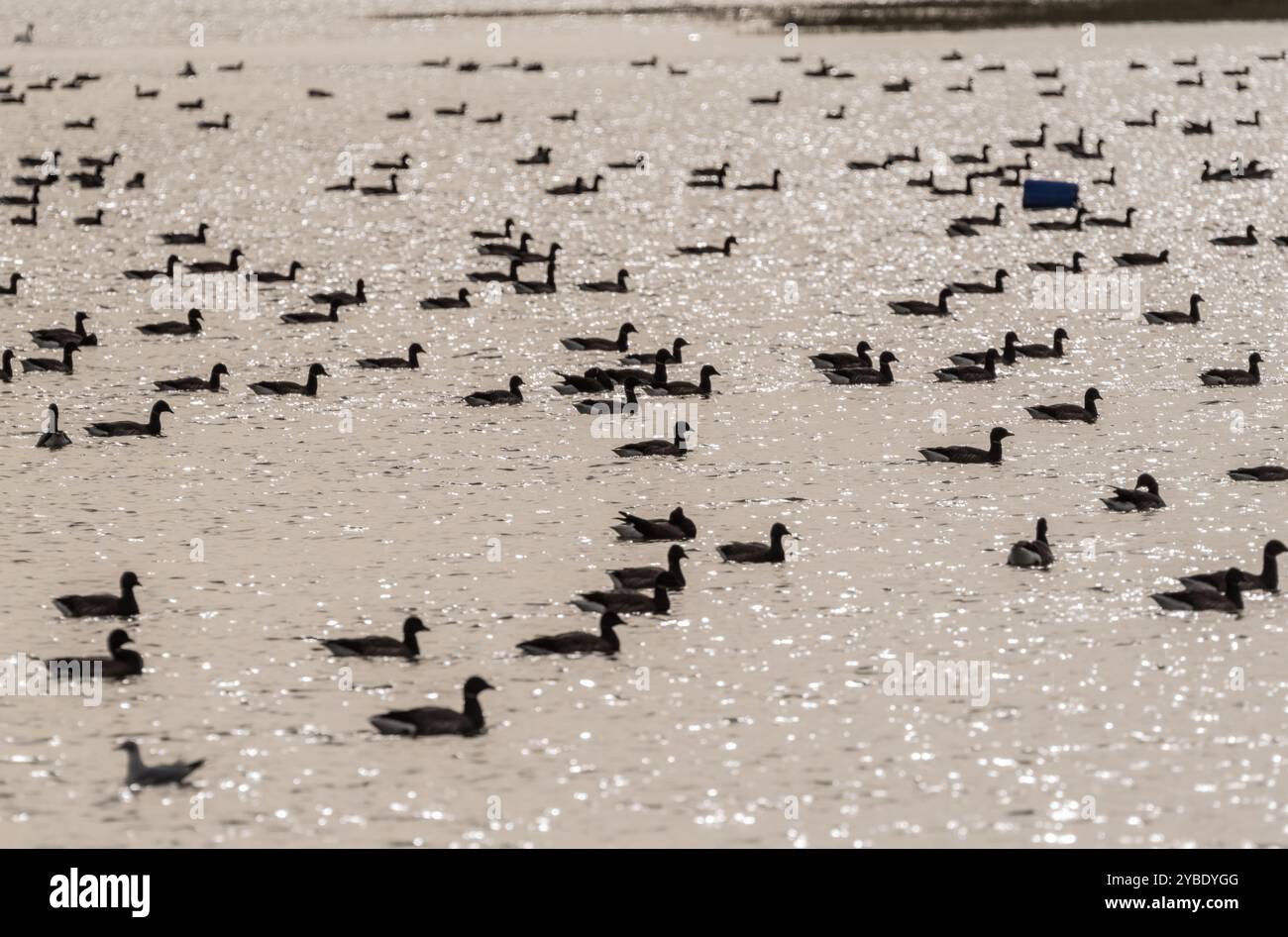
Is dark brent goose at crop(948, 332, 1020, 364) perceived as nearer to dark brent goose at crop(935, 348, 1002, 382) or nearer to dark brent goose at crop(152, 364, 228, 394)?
dark brent goose at crop(935, 348, 1002, 382)

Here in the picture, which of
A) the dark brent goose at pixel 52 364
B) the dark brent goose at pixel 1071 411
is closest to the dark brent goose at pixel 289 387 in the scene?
the dark brent goose at pixel 52 364

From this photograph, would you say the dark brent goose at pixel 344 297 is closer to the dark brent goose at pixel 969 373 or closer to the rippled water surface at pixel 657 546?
the rippled water surface at pixel 657 546

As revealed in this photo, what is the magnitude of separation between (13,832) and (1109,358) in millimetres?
27229

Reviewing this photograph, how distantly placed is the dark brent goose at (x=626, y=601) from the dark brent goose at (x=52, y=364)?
60.7ft

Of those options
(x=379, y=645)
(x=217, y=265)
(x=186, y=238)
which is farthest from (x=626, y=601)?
(x=186, y=238)

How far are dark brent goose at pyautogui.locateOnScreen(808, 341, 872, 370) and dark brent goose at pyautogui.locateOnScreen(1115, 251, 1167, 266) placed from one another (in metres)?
14.4

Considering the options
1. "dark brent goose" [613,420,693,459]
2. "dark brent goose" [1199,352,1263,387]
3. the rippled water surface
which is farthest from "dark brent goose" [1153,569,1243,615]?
"dark brent goose" [1199,352,1263,387]

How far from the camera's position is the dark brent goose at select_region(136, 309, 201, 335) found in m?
45.7

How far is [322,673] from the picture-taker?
2433 centimetres

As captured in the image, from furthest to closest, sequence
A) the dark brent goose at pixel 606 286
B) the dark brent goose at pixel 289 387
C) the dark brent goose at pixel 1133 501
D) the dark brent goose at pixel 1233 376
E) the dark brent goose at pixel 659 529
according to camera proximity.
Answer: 1. the dark brent goose at pixel 606 286
2. the dark brent goose at pixel 289 387
3. the dark brent goose at pixel 1233 376
4. the dark brent goose at pixel 1133 501
5. the dark brent goose at pixel 659 529

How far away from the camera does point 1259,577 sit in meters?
27.6

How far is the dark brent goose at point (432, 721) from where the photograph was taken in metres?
22.2

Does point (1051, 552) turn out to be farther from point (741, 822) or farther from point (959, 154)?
point (959, 154)
